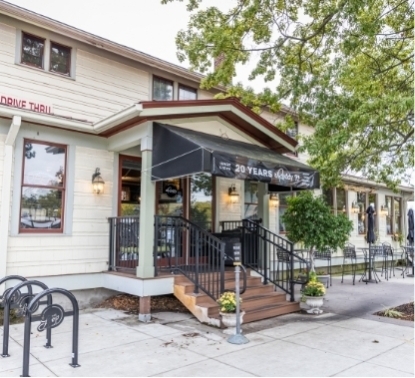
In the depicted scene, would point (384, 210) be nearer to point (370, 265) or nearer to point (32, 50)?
point (370, 265)

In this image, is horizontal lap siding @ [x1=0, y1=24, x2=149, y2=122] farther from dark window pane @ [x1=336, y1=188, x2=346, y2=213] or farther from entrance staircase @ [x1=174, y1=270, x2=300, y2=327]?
dark window pane @ [x1=336, y1=188, x2=346, y2=213]

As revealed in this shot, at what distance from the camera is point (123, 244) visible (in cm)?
793

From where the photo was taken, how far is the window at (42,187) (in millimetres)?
7426

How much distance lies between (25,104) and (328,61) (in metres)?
7.86

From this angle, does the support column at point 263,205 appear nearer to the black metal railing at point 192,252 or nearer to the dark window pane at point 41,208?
the black metal railing at point 192,252

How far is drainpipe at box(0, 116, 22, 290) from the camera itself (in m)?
6.86

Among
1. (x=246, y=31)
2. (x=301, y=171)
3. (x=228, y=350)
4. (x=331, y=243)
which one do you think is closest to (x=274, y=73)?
(x=246, y=31)

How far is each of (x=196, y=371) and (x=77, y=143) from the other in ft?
17.5

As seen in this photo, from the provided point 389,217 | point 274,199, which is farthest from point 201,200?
point 389,217

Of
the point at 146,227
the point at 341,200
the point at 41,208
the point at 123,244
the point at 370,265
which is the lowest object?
the point at 370,265

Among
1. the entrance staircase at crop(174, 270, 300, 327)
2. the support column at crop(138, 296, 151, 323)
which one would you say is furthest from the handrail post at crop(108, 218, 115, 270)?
the entrance staircase at crop(174, 270, 300, 327)

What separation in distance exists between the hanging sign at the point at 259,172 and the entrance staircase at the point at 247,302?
7.53 ft

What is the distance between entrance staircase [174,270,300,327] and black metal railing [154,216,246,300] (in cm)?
14

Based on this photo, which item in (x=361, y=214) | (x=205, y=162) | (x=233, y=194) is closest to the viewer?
(x=205, y=162)
